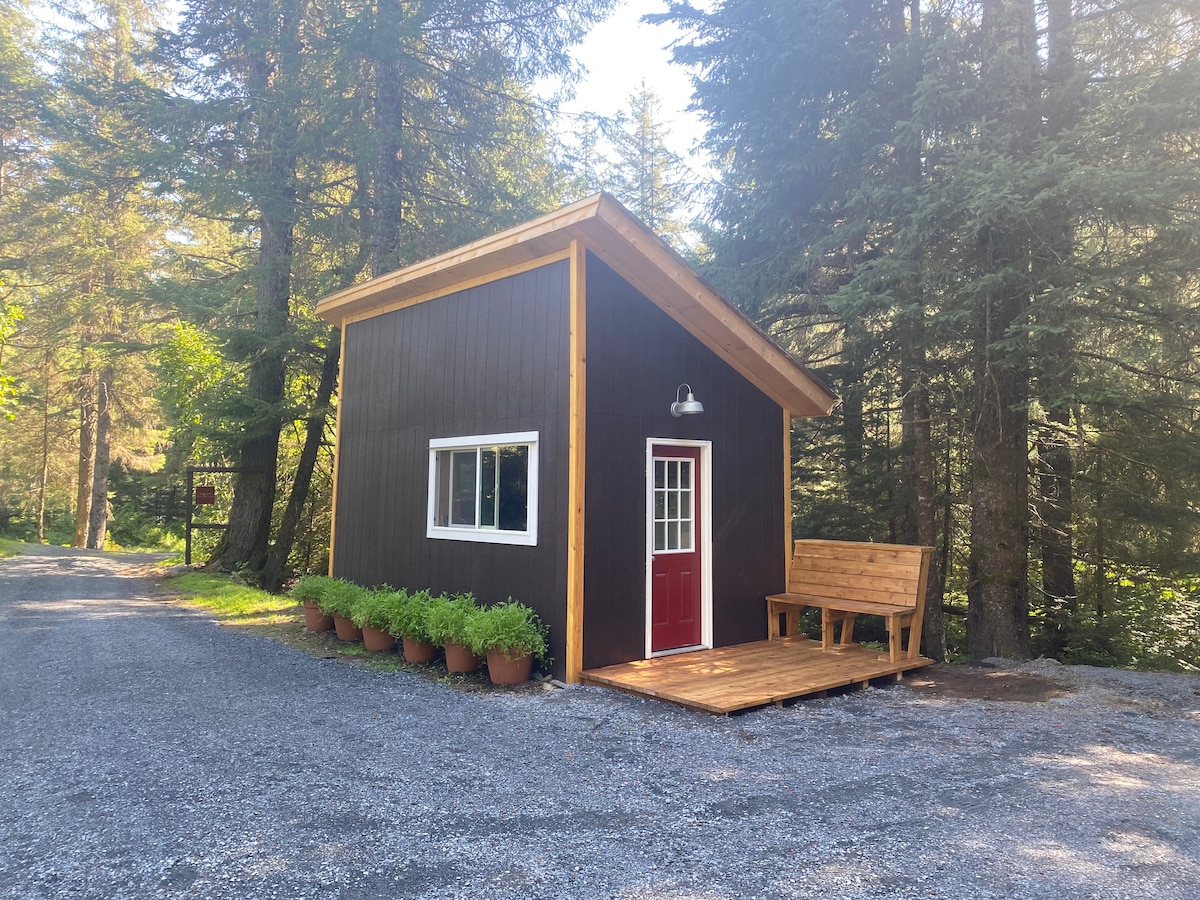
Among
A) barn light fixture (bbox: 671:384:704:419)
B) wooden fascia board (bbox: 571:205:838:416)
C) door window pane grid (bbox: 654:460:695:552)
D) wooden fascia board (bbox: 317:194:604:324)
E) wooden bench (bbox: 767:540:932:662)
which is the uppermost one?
wooden fascia board (bbox: 317:194:604:324)

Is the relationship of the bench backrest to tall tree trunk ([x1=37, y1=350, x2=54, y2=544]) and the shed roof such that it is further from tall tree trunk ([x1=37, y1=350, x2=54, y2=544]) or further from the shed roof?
tall tree trunk ([x1=37, y1=350, x2=54, y2=544])

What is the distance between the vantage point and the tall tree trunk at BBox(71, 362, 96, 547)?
21016mm

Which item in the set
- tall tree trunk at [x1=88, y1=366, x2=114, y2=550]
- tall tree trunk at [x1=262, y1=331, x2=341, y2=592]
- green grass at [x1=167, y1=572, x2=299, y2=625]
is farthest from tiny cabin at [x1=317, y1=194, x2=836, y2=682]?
tall tree trunk at [x1=88, y1=366, x2=114, y2=550]

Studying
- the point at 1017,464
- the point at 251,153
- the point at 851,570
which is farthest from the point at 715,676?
the point at 251,153

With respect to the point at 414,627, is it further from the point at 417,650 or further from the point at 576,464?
the point at 576,464

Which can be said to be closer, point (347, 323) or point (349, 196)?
point (347, 323)

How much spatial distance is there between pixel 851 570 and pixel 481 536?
373 centimetres

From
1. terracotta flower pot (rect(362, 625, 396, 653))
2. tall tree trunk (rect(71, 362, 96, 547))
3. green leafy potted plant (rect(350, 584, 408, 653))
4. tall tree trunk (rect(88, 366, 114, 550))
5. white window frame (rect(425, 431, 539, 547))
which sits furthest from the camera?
tall tree trunk (rect(71, 362, 96, 547))

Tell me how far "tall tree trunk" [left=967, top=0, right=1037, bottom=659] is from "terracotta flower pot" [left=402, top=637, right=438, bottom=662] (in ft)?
19.8

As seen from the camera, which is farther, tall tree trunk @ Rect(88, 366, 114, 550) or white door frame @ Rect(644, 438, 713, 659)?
tall tree trunk @ Rect(88, 366, 114, 550)

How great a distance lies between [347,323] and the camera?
955 centimetres

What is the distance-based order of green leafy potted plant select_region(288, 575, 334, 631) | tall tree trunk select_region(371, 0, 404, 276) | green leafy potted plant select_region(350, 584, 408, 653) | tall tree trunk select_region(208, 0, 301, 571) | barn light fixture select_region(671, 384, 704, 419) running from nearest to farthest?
barn light fixture select_region(671, 384, 704, 419) → green leafy potted plant select_region(350, 584, 408, 653) → green leafy potted plant select_region(288, 575, 334, 631) → tall tree trunk select_region(371, 0, 404, 276) → tall tree trunk select_region(208, 0, 301, 571)

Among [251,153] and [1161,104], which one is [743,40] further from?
[251,153]

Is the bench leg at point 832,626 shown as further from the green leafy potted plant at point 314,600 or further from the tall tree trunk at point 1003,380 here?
the green leafy potted plant at point 314,600
